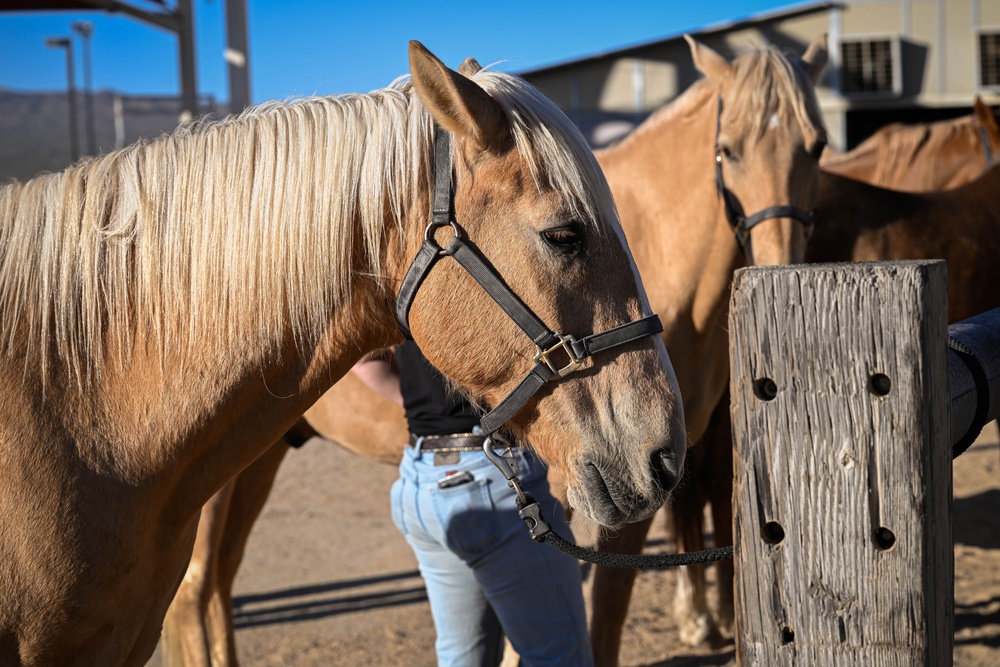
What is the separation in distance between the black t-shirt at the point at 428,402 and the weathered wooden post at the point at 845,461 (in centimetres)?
113

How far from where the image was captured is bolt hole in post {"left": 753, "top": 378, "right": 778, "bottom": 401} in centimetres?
100

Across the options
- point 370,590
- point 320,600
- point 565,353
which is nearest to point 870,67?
point 370,590

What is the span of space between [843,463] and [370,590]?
3.86 m

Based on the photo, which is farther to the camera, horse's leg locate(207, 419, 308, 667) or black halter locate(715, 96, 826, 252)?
horse's leg locate(207, 419, 308, 667)

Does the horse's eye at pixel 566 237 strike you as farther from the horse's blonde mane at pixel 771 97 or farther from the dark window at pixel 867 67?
the dark window at pixel 867 67

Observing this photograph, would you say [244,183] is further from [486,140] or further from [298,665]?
[298,665]

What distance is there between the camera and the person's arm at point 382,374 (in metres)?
3.01

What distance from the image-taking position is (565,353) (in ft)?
4.70

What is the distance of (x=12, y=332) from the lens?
1.45 meters

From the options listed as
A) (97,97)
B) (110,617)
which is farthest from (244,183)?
(97,97)

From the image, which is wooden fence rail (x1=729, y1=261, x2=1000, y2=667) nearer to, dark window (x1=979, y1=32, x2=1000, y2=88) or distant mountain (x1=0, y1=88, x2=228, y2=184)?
distant mountain (x1=0, y1=88, x2=228, y2=184)

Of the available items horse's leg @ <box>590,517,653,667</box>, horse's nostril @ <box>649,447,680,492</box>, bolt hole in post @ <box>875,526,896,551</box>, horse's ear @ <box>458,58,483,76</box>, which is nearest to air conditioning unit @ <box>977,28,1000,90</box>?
horse's leg @ <box>590,517,653,667</box>

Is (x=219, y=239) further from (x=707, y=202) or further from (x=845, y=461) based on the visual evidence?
(x=707, y=202)

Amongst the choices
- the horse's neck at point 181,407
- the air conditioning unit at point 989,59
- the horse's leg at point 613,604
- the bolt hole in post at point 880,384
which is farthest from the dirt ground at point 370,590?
the air conditioning unit at point 989,59
